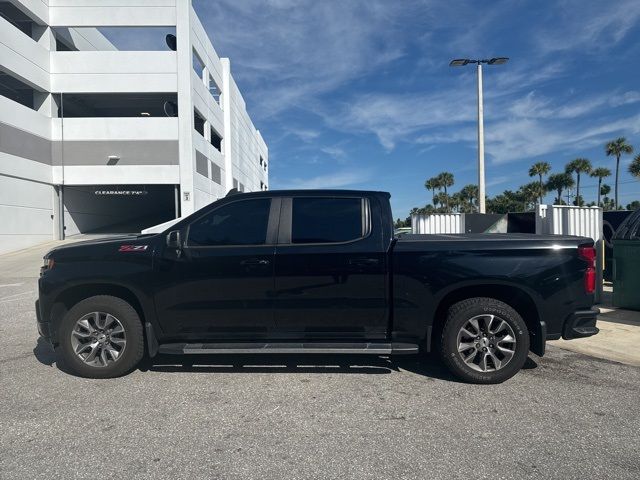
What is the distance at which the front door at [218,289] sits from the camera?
4.04 metres

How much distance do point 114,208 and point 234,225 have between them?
109ft

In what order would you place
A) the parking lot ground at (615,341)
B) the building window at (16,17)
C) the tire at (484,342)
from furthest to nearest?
the building window at (16,17) < the parking lot ground at (615,341) < the tire at (484,342)

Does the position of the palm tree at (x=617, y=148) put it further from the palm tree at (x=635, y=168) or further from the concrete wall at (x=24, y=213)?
the concrete wall at (x=24, y=213)

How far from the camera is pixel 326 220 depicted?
166 inches

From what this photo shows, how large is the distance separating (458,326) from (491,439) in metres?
1.18

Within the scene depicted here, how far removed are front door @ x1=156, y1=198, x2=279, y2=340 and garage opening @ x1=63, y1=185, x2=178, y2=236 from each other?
2342 cm

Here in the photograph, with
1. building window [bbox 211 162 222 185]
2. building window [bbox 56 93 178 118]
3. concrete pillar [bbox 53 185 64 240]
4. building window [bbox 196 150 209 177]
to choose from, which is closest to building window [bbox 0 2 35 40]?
building window [bbox 56 93 178 118]

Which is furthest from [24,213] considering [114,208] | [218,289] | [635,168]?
[635,168]

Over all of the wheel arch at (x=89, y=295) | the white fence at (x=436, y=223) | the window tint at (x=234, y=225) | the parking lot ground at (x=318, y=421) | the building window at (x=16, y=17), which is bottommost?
the parking lot ground at (x=318, y=421)

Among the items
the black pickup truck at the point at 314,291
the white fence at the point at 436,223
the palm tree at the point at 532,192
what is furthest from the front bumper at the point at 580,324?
the palm tree at the point at 532,192

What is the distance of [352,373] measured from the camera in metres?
4.27

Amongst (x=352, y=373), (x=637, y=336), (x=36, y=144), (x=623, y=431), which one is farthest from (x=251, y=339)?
(x=36, y=144)

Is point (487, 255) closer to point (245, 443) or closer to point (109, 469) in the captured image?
→ point (245, 443)

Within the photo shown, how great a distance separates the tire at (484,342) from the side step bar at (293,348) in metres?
0.42
